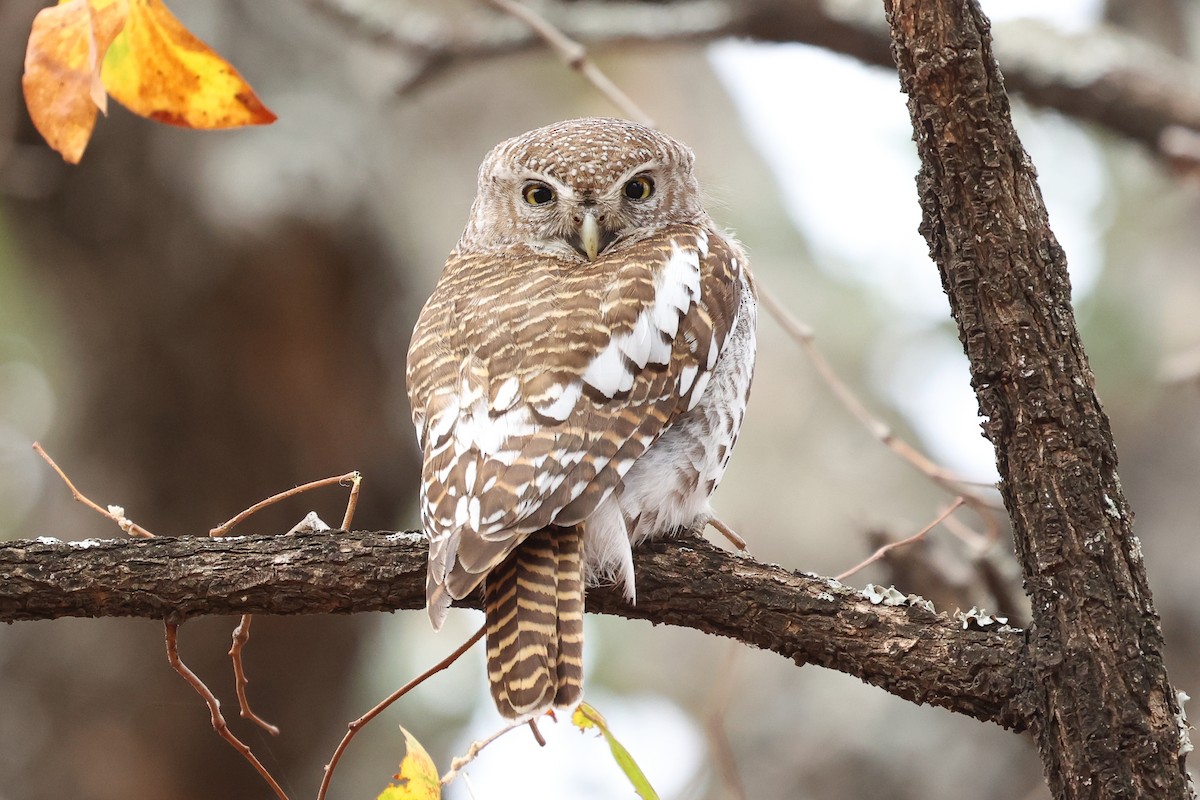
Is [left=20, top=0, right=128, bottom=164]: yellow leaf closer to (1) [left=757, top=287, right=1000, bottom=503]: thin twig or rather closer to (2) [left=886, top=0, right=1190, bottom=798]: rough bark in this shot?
(2) [left=886, top=0, right=1190, bottom=798]: rough bark

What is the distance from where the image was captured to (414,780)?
253 centimetres

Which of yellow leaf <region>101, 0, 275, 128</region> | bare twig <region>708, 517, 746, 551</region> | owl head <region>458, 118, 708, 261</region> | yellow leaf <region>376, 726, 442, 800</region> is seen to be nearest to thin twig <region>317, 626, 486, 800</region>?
yellow leaf <region>376, 726, 442, 800</region>

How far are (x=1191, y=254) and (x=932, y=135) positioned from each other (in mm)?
5566

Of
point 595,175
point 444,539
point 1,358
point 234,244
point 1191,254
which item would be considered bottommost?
point 1,358

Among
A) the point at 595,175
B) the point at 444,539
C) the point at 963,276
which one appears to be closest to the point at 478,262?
the point at 595,175

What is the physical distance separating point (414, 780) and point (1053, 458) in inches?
53.7

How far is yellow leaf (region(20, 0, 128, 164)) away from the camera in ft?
7.73

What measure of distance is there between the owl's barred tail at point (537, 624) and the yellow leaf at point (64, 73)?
1215mm

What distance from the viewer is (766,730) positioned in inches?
267

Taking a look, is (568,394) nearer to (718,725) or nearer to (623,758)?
(623,758)

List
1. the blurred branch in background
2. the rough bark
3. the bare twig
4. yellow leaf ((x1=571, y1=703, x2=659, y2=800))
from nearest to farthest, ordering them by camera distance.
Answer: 1. the rough bark
2. yellow leaf ((x1=571, y1=703, x2=659, y2=800))
3. the bare twig
4. the blurred branch in background

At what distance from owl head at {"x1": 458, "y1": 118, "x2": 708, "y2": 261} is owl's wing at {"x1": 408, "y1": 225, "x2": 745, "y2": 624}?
23 cm

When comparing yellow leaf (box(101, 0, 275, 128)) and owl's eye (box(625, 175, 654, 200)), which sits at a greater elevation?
owl's eye (box(625, 175, 654, 200))

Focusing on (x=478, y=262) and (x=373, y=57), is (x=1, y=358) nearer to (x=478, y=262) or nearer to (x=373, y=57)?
(x=373, y=57)
